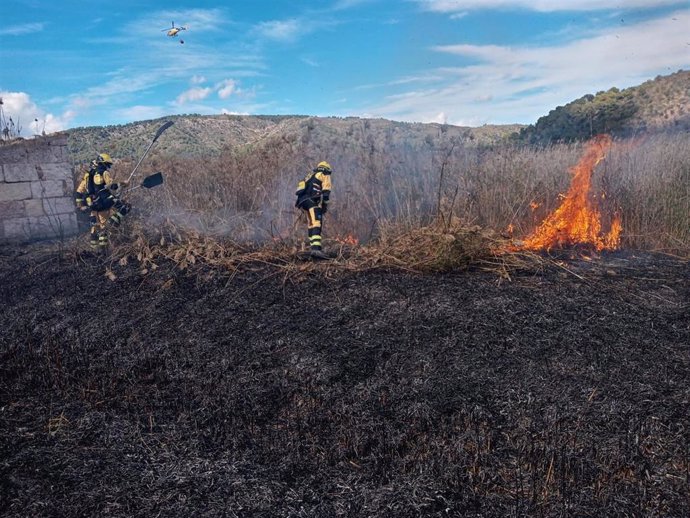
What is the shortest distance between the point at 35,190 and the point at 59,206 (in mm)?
551

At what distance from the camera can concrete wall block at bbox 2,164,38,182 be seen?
1134 cm

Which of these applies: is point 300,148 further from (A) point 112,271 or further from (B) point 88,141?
(B) point 88,141

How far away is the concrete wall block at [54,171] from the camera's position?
11.6 metres

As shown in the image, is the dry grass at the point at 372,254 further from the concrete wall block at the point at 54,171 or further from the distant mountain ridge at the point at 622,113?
the distant mountain ridge at the point at 622,113

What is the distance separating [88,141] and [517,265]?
3805 centimetres

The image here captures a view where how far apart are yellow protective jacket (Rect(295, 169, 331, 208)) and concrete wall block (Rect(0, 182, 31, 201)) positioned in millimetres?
7277

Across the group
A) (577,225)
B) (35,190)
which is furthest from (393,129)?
(577,225)

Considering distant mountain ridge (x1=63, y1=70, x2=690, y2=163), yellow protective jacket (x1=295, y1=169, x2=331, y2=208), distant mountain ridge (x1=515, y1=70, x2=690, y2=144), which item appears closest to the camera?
yellow protective jacket (x1=295, y1=169, x2=331, y2=208)

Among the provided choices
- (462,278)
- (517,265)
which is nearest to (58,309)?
(462,278)

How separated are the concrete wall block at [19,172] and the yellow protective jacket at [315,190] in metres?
7.23

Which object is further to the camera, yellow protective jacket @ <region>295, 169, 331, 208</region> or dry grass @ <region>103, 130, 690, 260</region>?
dry grass @ <region>103, 130, 690, 260</region>

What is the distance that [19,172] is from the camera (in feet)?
37.5

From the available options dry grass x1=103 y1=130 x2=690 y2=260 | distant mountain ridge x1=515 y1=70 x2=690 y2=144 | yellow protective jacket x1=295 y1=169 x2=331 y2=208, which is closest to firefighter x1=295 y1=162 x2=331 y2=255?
yellow protective jacket x1=295 y1=169 x2=331 y2=208

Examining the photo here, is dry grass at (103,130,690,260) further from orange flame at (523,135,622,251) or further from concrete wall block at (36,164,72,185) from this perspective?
concrete wall block at (36,164,72,185)
